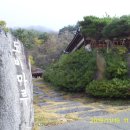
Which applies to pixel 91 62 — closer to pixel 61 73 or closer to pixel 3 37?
pixel 61 73

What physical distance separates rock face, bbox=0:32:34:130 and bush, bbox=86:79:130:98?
26.2ft

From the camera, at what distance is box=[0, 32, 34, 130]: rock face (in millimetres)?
4562

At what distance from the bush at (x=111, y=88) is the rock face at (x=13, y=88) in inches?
315

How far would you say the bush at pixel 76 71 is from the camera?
14680 millimetres

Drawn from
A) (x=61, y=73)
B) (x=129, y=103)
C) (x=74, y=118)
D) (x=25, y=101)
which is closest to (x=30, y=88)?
(x=25, y=101)

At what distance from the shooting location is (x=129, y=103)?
12242 millimetres

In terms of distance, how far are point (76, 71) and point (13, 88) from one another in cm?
1061

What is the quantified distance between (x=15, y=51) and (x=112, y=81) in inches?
343

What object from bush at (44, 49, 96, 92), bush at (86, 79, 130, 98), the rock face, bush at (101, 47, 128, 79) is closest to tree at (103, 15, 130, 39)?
bush at (101, 47, 128, 79)

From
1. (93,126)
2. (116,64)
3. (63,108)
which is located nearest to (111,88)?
(116,64)

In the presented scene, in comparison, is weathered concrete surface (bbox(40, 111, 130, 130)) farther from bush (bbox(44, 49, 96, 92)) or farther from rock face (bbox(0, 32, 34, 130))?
bush (bbox(44, 49, 96, 92))

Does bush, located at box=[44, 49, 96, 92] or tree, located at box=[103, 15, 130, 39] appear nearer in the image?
tree, located at box=[103, 15, 130, 39]

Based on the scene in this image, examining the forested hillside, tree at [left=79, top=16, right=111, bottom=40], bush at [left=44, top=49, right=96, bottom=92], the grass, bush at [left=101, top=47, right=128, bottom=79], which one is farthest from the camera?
the forested hillside

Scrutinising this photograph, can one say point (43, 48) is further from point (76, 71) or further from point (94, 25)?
point (76, 71)
